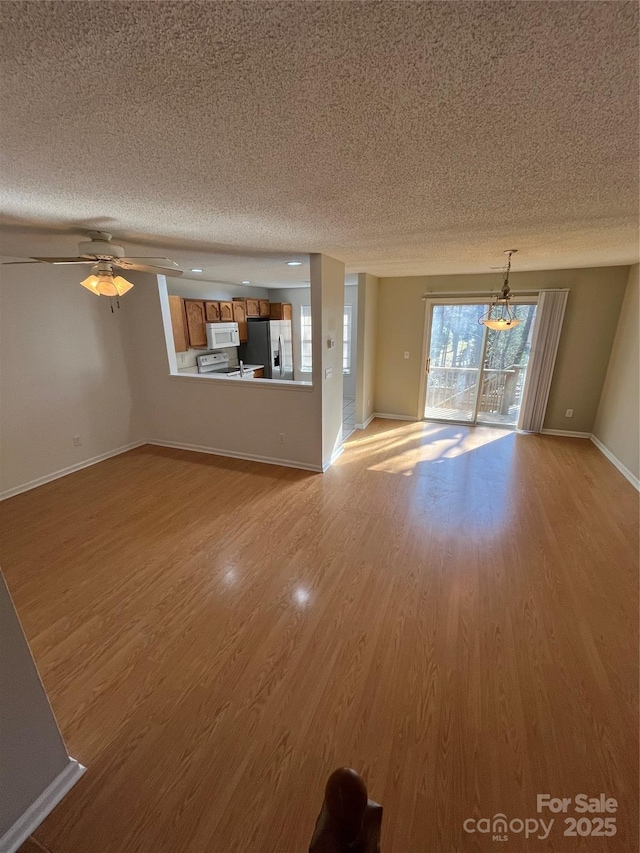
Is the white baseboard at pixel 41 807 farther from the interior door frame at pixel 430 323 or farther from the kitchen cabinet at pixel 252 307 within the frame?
the kitchen cabinet at pixel 252 307

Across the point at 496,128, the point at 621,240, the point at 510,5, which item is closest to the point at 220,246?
the point at 496,128

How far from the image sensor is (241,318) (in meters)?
6.53

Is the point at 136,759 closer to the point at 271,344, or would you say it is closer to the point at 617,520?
the point at 617,520

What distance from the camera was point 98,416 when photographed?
13.8ft

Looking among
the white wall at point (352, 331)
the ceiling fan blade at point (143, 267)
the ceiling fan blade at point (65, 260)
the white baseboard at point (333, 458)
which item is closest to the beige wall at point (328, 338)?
the white baseboard at point (333, 458)

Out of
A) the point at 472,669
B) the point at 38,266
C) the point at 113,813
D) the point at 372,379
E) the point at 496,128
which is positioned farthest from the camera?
the point at 372,379

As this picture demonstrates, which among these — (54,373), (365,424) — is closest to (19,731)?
(54,373)

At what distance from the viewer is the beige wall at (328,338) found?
344 cm

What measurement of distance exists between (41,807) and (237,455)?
3336 millimetres

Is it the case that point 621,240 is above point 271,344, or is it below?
above

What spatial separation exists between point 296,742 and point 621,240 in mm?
3963

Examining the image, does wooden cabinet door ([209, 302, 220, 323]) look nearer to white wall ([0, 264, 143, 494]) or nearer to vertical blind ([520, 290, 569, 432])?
white wall ([0, 264, 143, 494])

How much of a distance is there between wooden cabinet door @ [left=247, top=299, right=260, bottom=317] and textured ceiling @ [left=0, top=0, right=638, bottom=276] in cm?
478

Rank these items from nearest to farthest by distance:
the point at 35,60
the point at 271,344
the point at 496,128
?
the point at 35,60 < the point at 496,128 < the point at 271,344
